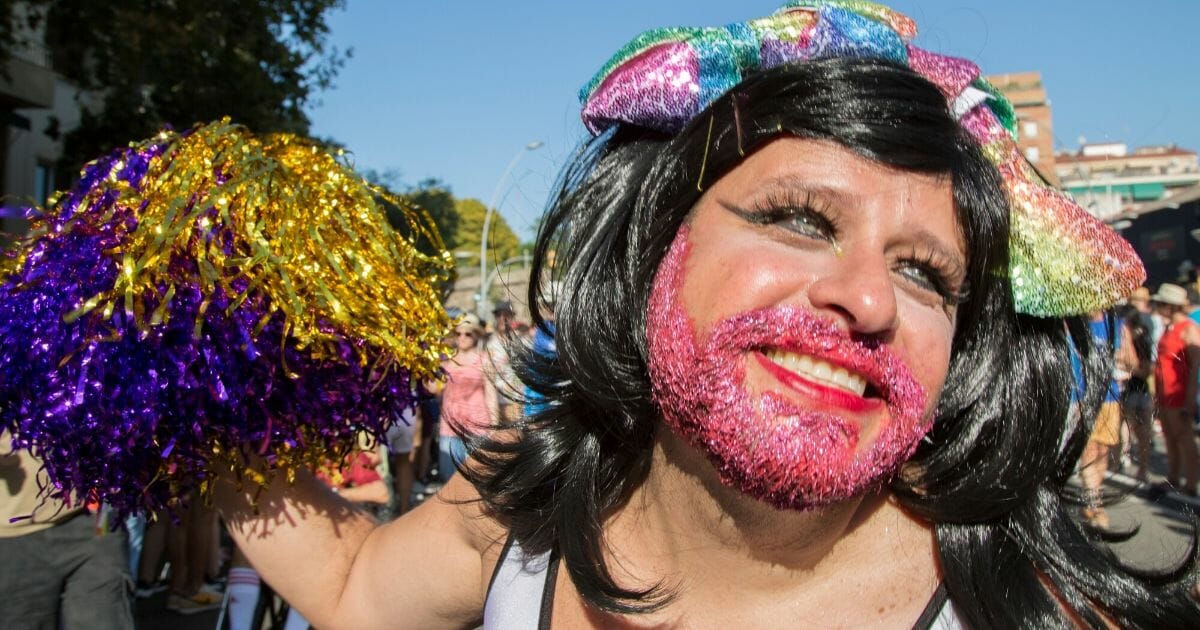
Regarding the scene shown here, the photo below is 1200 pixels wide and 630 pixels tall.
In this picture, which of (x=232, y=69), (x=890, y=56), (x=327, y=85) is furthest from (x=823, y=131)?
(x=327, y=85)

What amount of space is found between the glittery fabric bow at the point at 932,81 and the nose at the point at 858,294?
0.34m

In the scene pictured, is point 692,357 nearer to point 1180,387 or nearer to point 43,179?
point 1180,387

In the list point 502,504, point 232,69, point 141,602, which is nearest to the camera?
point 502,504

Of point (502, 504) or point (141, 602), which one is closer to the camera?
point (502, 504)

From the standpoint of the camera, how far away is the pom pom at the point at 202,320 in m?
1.36

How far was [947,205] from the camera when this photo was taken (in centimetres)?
A: 136

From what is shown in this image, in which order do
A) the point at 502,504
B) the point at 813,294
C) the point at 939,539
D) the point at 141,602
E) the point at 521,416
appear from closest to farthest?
1. the point at 813,294
2. the point at 939,539
3. the point at 502,504
4. the point at 521,416
5. the point at 141,602

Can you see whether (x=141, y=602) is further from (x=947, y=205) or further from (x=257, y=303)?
(x=947, y=205)

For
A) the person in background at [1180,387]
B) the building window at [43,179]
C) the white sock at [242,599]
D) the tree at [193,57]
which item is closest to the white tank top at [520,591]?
the white sock at [242,599]

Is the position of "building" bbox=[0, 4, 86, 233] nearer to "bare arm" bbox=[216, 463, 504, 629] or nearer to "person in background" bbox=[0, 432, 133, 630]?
"person in background" bbox=[0, 432, 133, 630]

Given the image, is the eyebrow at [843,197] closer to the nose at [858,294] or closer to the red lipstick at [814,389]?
the nose at [858,294]

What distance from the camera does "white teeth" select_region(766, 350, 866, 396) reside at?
1.24 metres

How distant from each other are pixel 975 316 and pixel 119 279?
1338 millimetres

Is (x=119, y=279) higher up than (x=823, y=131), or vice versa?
(x=823, y=131)
